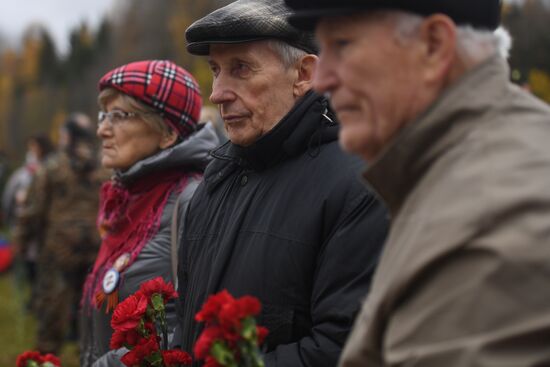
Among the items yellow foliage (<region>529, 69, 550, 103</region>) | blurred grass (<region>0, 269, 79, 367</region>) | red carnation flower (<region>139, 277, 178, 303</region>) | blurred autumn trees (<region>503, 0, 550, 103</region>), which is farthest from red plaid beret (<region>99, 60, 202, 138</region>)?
yellow foliage (<region>529, 69, 550, 103</region>)

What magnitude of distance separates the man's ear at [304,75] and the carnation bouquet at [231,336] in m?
1.16

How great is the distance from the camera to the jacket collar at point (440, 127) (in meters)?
1.47

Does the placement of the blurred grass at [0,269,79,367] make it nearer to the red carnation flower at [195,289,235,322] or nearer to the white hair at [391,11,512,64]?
the red carnation flower at [195,289,235,322]

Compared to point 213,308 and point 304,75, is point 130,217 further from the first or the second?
point 213,308

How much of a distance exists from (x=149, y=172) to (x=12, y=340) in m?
6.28

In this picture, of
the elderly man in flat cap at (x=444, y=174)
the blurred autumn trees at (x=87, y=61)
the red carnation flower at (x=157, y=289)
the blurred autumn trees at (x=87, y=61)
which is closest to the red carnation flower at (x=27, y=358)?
the red carnation flower at (x=157, y=289)

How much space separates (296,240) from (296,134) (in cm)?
38

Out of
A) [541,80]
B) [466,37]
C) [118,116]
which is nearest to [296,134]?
[466,37]

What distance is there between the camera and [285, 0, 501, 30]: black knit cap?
59.7 inches

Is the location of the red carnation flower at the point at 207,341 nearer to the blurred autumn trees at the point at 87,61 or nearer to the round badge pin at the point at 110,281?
the round badge pin at the point at 110,281

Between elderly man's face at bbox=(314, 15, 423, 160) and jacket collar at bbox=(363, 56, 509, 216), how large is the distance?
0.16 ft

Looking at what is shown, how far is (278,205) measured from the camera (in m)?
2.49

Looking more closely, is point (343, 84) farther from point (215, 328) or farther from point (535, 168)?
point (215, 328)

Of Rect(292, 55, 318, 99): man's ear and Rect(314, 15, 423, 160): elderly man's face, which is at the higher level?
Rect(314, 15, 423, 160): elderly man's face
